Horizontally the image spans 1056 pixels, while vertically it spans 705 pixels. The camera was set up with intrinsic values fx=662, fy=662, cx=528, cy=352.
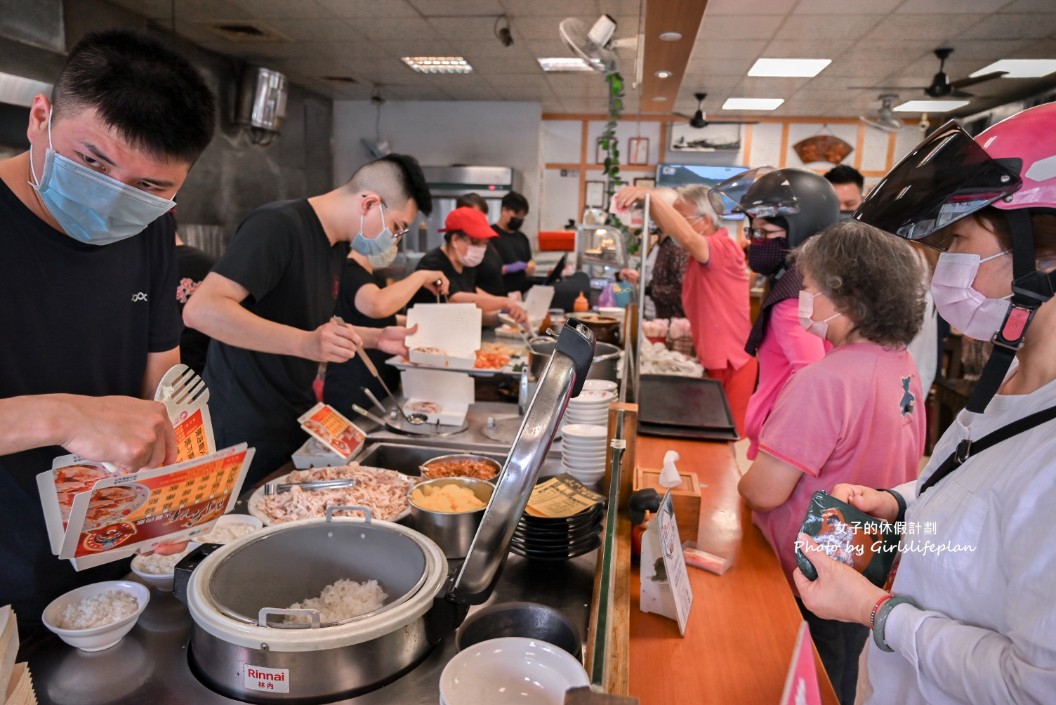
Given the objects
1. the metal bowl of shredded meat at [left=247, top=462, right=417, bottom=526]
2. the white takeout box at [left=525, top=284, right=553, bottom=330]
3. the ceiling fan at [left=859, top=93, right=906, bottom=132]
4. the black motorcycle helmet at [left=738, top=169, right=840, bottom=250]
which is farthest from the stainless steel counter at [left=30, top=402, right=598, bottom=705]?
the ceiling fan at [left=859, top=93, right=906, bottom=132]

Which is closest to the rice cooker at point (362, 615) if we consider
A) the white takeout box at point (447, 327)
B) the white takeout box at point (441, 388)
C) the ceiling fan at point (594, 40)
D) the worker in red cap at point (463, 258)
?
the white takeout box at point (441, 388)

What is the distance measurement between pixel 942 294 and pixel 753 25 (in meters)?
5.66

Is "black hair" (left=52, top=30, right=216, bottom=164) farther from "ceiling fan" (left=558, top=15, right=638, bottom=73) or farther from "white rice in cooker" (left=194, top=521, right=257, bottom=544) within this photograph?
"ceiling fan" (left=558, top=15, right=638, bottom=73)

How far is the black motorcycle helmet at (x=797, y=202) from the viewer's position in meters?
2.65

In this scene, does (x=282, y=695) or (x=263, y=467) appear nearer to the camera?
(x=282, y=695)

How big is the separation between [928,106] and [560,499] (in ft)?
33.6

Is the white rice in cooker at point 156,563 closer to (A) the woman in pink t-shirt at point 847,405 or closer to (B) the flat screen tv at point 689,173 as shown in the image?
(A) the woman in pink t-shirt at point 847,405

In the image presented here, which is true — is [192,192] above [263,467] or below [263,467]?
above

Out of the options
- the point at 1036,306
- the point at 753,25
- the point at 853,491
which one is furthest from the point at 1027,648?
the point at 753,25

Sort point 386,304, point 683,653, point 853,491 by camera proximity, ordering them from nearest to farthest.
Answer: point 683,653 < point 853,491 < point 386,304

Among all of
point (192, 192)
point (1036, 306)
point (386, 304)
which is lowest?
point (386, 304)

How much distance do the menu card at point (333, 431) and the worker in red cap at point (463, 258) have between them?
227 centimetres

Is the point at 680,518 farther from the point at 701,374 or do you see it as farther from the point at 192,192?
the point at 192,192

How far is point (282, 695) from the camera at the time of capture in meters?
1.07
